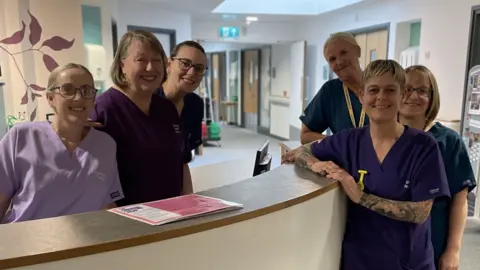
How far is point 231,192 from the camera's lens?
1231 millimetres

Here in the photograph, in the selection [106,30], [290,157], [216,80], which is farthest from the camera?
[216,80]

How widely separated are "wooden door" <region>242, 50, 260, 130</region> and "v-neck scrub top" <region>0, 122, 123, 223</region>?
29.3 ft

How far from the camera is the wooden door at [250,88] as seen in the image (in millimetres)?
10250

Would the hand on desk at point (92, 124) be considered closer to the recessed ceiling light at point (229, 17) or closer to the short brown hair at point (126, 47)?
the short brown hair at point (126, 47)

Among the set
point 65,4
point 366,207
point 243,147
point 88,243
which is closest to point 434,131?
point 366,207

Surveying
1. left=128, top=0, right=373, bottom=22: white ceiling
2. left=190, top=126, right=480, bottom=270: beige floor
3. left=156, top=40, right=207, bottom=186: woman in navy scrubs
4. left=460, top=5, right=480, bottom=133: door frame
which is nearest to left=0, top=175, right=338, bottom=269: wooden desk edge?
left=156, top=40, right=207, bottom=186: woman in navy scrubs

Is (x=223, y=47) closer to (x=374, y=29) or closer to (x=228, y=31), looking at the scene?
(x=228, y=31)

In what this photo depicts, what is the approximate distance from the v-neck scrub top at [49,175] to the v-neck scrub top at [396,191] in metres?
0.84

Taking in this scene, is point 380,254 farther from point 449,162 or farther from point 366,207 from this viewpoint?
point 449,162

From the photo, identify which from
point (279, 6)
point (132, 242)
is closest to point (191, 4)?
point (279, 6)

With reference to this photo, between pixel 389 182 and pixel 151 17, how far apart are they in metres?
5.76

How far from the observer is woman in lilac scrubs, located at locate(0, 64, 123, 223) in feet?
4.10

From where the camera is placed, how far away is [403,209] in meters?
1.27

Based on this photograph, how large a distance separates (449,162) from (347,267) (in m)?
0.54
